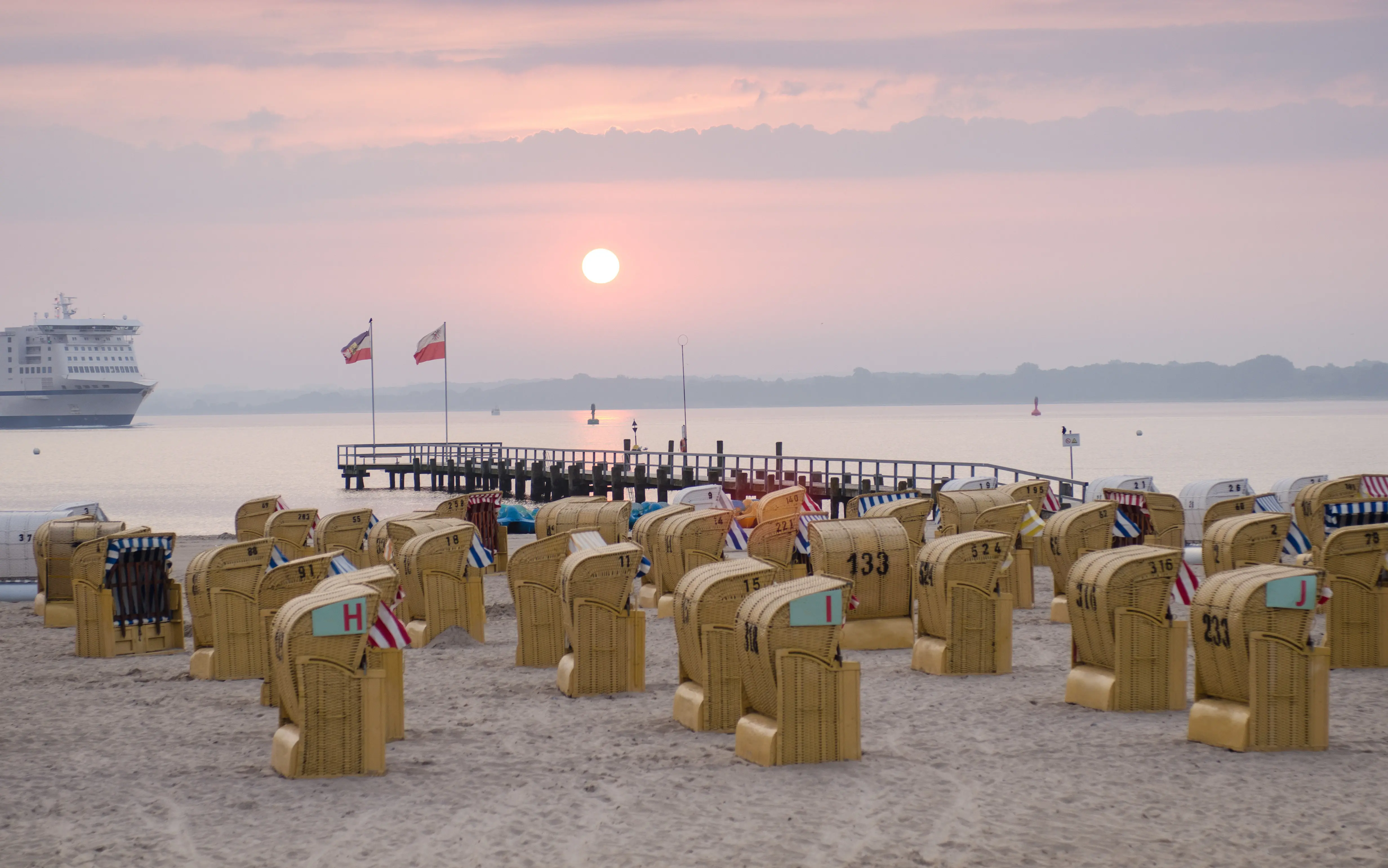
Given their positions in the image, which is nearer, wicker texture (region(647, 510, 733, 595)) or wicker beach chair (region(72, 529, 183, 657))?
wicker beach chair (region(72, 529, 183, 657))

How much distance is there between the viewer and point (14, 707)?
12.8 metres

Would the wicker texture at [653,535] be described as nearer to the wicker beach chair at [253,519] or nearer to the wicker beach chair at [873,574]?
the wicker beach chair at [873,574]

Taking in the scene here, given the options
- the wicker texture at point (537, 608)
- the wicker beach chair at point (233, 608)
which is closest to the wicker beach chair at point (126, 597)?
the wicker beach chair at point (233, 608)

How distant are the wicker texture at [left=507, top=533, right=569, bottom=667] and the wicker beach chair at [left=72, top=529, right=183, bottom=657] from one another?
4.57 meters

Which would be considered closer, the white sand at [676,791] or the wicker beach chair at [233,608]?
the white sand at [676,791]

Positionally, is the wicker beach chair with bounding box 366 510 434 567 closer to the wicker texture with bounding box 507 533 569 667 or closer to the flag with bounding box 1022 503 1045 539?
the wicker texture with bounding box 507 533 569 667

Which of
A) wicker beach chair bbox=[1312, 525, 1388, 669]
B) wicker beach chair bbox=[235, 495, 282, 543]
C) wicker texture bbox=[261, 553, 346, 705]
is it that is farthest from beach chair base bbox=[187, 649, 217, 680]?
wicker beach chair bbox=[1312, 525, 1388, 669]

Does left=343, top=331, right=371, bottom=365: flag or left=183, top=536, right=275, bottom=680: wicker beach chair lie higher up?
left=343, top=331, right=371, bottom=365: flag

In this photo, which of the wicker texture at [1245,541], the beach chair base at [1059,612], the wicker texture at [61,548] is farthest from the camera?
the wicker texture at [61,548]

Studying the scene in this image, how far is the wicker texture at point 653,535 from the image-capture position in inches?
731

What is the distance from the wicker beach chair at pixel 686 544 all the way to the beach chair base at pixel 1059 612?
14.0ft

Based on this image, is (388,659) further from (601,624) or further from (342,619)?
(601,624)

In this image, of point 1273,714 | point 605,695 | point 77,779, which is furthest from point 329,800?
point 1273,714

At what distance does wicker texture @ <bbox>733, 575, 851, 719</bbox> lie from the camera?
964cm
